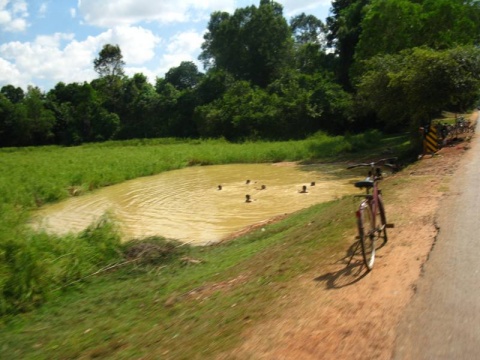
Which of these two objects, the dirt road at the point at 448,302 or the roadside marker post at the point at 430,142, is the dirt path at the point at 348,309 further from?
the roadside marker post at the point at 430,142

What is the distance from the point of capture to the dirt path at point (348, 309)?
3.97 metres

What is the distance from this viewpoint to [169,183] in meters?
24.8

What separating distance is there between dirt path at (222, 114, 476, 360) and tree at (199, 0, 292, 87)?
186 ft

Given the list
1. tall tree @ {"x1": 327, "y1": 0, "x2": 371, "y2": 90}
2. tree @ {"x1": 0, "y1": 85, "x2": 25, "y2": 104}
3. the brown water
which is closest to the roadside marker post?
the brown water

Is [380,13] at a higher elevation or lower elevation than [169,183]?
higher

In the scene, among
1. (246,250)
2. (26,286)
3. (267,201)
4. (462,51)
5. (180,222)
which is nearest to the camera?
(26,286)

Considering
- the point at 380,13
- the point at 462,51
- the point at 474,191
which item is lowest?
the point at 474,191

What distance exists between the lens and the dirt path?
3.97 m

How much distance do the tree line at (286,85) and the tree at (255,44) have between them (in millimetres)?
135

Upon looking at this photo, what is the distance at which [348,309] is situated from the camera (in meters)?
4.64

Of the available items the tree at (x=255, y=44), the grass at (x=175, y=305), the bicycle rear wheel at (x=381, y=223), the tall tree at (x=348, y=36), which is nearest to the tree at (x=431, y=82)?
the grass at (x=175, y=305)

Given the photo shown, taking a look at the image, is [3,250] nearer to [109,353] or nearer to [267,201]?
[109,353]

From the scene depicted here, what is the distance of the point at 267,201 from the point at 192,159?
613 inches

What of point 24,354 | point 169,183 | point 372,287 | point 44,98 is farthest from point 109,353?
point 44,98
